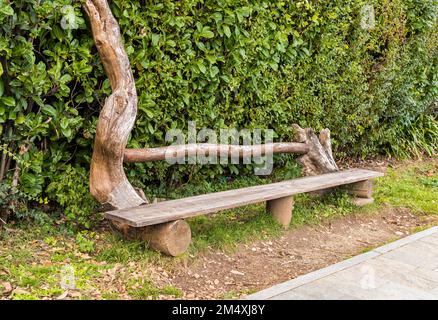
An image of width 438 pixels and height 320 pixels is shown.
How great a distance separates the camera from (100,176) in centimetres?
439

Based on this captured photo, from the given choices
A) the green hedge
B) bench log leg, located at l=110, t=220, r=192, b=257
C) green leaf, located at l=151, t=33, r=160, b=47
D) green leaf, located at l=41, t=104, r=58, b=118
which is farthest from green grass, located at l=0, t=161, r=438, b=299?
green leaf, located at l=151, t=33, r=160, b=47

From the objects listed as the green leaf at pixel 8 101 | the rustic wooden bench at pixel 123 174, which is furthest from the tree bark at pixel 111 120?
the green leaf at pixel 8 101

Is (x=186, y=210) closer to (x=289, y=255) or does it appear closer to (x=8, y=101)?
(x=289, y=255)

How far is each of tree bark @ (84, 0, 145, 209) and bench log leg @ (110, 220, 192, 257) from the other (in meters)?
0.29

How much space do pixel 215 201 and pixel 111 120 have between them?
44.4 inches

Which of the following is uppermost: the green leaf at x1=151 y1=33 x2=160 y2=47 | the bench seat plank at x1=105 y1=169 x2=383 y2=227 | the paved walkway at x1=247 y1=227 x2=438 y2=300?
the green leaf at x1=151 y1=33 x2=160 y2=47

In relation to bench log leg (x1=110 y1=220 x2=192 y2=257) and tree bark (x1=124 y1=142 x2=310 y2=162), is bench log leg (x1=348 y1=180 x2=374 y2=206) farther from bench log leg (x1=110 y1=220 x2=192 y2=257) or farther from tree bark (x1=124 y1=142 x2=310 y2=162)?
bench log leg (x1=110 y1=220 x2=192 y2=257)

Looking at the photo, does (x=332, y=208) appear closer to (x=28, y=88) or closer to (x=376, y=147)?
(x=376, y=147)

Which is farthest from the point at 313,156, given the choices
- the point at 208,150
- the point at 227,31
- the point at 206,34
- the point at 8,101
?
the point at 8,101

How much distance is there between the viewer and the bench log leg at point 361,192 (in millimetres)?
6281

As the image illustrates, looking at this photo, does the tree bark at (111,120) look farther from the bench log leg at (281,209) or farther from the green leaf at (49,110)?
the bench log leg at (281,209)

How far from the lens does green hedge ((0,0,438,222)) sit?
4.24 meters

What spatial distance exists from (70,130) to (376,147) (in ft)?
18.5
